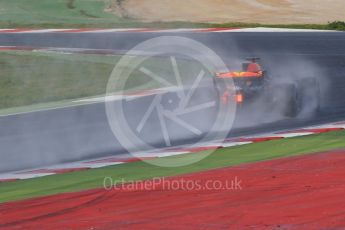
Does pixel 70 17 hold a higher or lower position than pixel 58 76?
higher

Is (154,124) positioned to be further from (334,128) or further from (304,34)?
(304,34)

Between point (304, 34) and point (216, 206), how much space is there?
16.6m

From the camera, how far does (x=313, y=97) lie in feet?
52.8

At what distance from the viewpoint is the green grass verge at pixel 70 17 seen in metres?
27.1

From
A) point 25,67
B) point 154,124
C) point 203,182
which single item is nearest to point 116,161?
point 154,124

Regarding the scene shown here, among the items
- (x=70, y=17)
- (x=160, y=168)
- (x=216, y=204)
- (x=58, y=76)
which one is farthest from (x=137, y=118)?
(x=70, y=17)

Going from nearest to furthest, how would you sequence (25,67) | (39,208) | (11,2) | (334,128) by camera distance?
(39,208)
(334,128)
(25,67)
(11,2)

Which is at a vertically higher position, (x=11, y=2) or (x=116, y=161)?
(x=11, y=2)

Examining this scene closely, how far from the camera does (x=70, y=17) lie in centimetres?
2936

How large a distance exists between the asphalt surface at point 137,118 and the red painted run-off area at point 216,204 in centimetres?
383

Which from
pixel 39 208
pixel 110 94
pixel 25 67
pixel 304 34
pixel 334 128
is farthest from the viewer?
pixel 304 34

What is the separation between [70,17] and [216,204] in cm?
2159

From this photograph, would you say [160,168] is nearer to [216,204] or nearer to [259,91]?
[216,204]

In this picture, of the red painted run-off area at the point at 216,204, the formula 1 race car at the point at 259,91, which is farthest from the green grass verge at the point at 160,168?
the formula 1 race car at the point at 259,91
